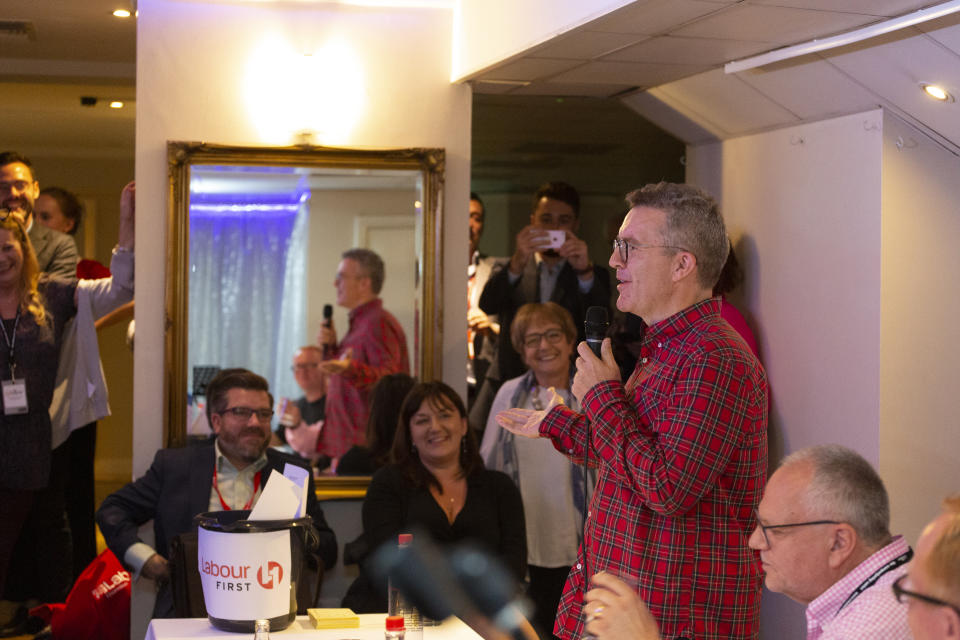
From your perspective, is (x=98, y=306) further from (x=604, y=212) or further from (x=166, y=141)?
(x=604, y=212)

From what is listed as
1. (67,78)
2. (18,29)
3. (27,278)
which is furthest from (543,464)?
(67,78)

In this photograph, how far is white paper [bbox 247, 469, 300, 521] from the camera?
99.5 inches

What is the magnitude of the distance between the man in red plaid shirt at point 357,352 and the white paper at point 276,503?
1717mm

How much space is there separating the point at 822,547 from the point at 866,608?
13 centimetres

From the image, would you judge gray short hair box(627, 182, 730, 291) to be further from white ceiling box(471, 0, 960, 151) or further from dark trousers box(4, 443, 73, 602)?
dark trousers box(4, 443, 73, 602)

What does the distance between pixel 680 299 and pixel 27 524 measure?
10.9 ft

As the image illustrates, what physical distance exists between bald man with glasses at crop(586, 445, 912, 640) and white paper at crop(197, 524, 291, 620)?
86 centimetres

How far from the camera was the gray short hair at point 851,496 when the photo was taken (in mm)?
1819

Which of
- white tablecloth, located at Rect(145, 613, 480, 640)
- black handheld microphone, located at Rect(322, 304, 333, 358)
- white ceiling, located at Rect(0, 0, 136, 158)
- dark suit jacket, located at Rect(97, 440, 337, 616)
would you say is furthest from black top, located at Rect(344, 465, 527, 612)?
white ceiling, located at Rect(0, 0, 136, 158)

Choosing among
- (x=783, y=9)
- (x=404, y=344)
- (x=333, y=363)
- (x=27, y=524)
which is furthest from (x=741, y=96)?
(x=27, y=524)

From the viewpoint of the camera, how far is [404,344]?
427 centimetres

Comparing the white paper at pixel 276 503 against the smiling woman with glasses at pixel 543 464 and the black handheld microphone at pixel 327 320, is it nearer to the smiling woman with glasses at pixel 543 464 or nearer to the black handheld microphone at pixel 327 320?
the smiling woman with glasses at pixel 543 464

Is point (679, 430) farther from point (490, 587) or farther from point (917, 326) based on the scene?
point (917, 326)

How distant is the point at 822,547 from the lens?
1.84m
